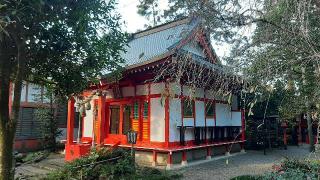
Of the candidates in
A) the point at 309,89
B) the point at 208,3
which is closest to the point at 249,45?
the point at 208,3

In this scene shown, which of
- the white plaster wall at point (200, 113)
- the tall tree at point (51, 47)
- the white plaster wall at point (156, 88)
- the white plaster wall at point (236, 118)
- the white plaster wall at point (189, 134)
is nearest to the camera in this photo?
the tall tree at point (51, 47)

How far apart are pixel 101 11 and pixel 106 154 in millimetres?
4300

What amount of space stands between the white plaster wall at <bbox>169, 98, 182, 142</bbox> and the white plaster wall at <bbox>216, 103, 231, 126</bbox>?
10.6 feet

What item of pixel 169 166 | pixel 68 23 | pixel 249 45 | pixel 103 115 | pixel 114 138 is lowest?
pixel 169 166

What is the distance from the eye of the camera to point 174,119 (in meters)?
11.9

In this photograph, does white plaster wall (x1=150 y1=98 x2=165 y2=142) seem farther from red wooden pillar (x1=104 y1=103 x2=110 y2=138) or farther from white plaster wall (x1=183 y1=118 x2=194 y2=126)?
red wooden pillar (x1=104 y1=103 x2=110 y2=138)

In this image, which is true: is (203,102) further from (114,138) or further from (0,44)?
(0,44)

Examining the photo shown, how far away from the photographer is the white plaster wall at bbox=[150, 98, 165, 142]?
38.0 feet

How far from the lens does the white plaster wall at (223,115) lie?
14727mm

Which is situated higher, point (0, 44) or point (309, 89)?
point (0, 44)

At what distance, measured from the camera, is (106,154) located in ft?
30.0

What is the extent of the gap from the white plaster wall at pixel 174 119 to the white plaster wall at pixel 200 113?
52.1 inches

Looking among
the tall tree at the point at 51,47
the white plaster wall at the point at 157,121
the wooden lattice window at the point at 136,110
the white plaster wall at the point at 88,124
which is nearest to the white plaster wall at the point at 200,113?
the white plaster wall at the point at 157,121

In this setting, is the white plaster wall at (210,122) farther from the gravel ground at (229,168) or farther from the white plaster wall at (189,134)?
the gravel ground at (229,168)
